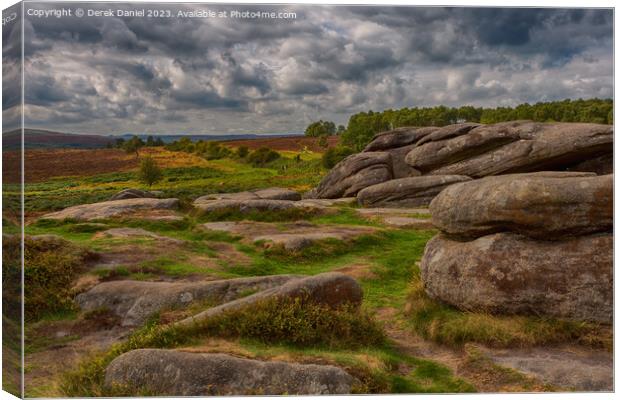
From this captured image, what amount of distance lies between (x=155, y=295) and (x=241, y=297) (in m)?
2.10

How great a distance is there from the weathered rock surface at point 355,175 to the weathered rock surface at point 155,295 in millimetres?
29784

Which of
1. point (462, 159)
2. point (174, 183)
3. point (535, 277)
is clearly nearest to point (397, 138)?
point (462, 159)

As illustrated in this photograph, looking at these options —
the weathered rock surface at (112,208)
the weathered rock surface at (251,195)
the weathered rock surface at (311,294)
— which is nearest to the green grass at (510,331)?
the weathered rock surface at (311,294)

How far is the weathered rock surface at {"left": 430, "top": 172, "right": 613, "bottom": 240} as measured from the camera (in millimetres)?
11500

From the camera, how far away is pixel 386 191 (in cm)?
3766

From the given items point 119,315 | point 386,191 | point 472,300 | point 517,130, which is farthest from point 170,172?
point 517,130

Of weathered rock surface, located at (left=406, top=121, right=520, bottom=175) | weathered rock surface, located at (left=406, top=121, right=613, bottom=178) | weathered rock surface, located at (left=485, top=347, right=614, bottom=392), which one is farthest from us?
weathered rock surface, located at (left=406, top=121, right=520, bottom=175)

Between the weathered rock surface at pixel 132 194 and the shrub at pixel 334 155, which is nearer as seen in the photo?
the weathered rock surface at pixel 132 194

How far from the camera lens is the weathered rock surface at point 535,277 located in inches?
448

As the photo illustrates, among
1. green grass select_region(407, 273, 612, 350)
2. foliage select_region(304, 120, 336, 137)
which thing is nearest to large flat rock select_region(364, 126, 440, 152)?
foliage select_region(304, 120, 336, 137)

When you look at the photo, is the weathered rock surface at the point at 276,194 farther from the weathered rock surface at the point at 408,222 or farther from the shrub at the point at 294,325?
the shrub at the point at 294,325

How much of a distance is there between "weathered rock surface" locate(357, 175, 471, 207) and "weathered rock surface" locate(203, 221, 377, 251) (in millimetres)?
13401

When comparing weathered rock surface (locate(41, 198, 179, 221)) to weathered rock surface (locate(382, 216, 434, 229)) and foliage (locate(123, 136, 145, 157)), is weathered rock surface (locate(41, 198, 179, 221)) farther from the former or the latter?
weathered rock surface (locate(382, 216, 434, 229))

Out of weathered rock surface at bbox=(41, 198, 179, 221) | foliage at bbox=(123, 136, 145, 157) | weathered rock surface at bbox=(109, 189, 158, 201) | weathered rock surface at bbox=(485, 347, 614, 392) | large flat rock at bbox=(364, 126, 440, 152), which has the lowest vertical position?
weathered rock surface at bbox=(485, 347, 614, 392)
